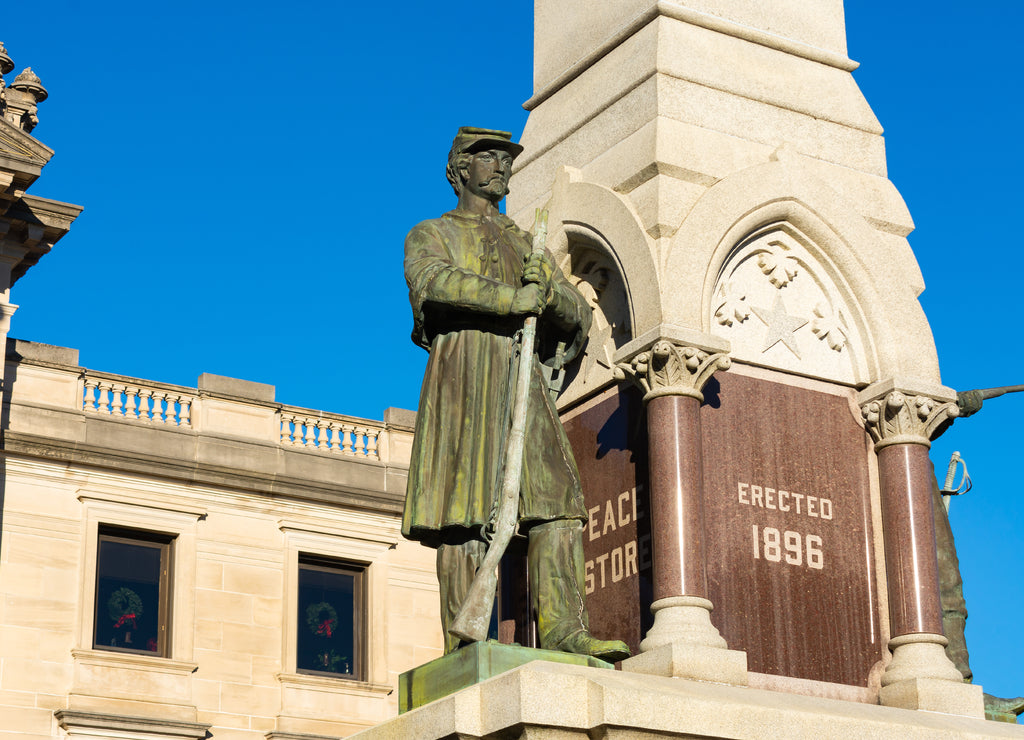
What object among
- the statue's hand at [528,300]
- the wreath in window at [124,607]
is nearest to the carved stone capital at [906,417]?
the statue's hand at [528,300]

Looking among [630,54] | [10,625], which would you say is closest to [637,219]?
[630,54]

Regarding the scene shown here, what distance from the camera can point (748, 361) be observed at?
38.4ft

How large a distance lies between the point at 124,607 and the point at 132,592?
314mm

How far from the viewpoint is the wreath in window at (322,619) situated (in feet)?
109

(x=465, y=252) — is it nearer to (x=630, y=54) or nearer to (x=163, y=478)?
(x=630, y=54)

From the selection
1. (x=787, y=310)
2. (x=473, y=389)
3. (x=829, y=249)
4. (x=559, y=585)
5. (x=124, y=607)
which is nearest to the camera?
(x=559, y=585)

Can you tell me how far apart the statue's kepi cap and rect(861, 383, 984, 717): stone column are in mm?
3244

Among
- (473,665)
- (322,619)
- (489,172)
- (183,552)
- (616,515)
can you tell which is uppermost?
(183,552)

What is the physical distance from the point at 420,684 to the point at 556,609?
0.74 metres

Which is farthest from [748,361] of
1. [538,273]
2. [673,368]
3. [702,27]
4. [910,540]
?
[538,273]

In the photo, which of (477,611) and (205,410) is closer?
(477,611)

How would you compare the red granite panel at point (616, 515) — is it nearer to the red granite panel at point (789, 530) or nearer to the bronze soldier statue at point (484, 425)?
the red granite panel at point (789, 530)

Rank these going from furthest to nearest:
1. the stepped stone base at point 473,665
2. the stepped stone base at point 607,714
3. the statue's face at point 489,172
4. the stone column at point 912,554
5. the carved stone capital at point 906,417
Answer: the carved stone capital at point 906,417 → the stone column at point 912,554 → the statue's face at point 489,172 → the stepped stone base at point 473,665 → the stepped stone base at point 607,714

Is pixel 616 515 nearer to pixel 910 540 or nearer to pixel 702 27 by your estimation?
pixel 910 540
